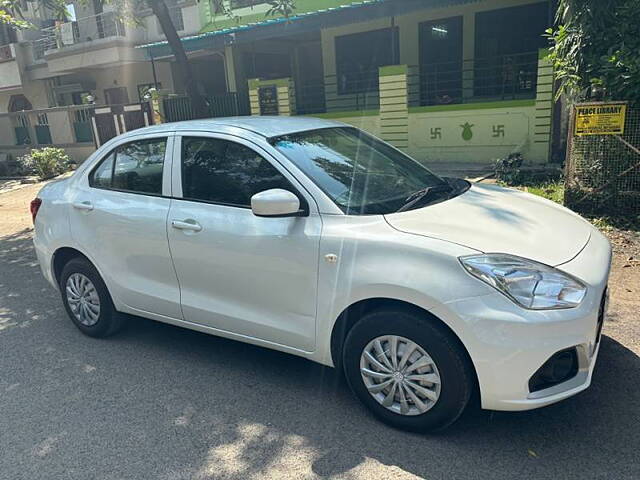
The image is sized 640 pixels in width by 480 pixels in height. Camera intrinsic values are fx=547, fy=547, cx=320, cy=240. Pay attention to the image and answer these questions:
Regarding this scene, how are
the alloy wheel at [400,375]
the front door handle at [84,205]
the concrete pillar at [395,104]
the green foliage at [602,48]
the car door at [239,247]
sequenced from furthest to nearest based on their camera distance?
the concrete pillar at [395,104] → the green foliage at [602,48] → the front door handle at [84,205] → the car door at [239,247] → the alloy wheel at [400,375]

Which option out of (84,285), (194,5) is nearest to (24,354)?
(84,285)

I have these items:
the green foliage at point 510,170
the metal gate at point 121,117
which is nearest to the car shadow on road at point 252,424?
the green foliage at point 510,170

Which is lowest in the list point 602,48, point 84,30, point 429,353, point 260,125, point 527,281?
point 429,353

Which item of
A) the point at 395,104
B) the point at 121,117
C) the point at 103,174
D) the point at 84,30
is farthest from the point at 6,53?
the point at 103,174

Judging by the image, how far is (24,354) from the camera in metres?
4.40

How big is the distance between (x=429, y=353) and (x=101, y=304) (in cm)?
282

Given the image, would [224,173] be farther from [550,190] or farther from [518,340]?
[550,190]

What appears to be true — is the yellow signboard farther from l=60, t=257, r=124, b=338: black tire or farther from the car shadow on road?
l=60, t=257, r=124, b=338: black tire

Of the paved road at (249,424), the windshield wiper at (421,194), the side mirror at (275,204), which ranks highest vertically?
the side mirror at (275,204)

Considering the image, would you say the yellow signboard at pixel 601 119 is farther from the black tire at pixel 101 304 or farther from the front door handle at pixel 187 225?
the black tire at pixel 101 304

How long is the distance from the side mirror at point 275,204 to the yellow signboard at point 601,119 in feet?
17.0

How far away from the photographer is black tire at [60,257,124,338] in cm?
438

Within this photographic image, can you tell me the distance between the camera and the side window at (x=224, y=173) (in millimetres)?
3500

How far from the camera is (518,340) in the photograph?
102 inches
